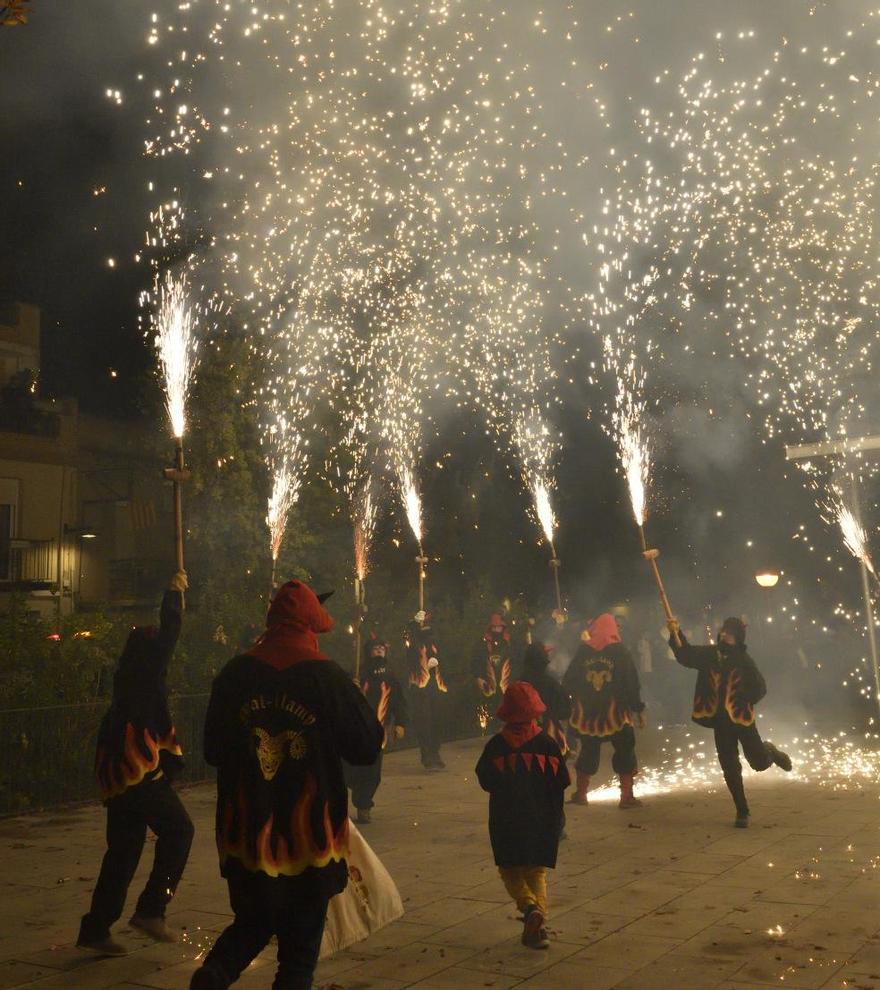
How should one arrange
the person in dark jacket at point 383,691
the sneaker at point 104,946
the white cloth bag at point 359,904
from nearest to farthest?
1. the white cloth bag at point 359,904
2. the sneaker at point 104,946
3. the person in dark jacket at point 383,691

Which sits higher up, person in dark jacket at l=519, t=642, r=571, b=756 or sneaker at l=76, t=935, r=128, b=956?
person in dark jacket at l=519, t=642, r=571, b=756

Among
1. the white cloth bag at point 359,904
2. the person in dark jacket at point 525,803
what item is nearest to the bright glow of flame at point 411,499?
the person in dark jacket at point 525,803

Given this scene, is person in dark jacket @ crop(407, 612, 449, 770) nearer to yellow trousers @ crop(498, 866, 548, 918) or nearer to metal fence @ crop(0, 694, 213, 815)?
metal fence @ crop(0, 694, 213, 815)

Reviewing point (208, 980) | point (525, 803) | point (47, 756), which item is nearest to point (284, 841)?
point (208, 980)

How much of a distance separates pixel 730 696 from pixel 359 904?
5762 mm

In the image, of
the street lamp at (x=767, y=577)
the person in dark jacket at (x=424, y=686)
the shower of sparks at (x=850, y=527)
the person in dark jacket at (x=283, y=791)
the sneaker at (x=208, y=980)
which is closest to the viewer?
the sneaker at (x=208, y=980)

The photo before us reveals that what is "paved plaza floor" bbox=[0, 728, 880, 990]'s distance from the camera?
18.5 ft

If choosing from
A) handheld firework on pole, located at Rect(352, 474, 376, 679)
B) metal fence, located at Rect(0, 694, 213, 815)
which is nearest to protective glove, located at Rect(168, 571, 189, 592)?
metal fence, located at Rect(0, 694, 213, 815)

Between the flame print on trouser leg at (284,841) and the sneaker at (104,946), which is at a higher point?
the flame print on trouser leg at (284,841)

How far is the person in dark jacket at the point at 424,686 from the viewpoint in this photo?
14656mm

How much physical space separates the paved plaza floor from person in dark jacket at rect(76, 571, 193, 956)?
0.66 ft

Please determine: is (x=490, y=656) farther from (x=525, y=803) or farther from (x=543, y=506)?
(x=525, y=803)

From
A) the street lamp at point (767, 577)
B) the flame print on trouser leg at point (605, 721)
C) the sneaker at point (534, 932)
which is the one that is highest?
the street lamp at point (767, 577)

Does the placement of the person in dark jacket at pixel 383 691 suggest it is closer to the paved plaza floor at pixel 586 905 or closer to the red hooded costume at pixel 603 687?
the paved plaza floor at pixel 586 905
